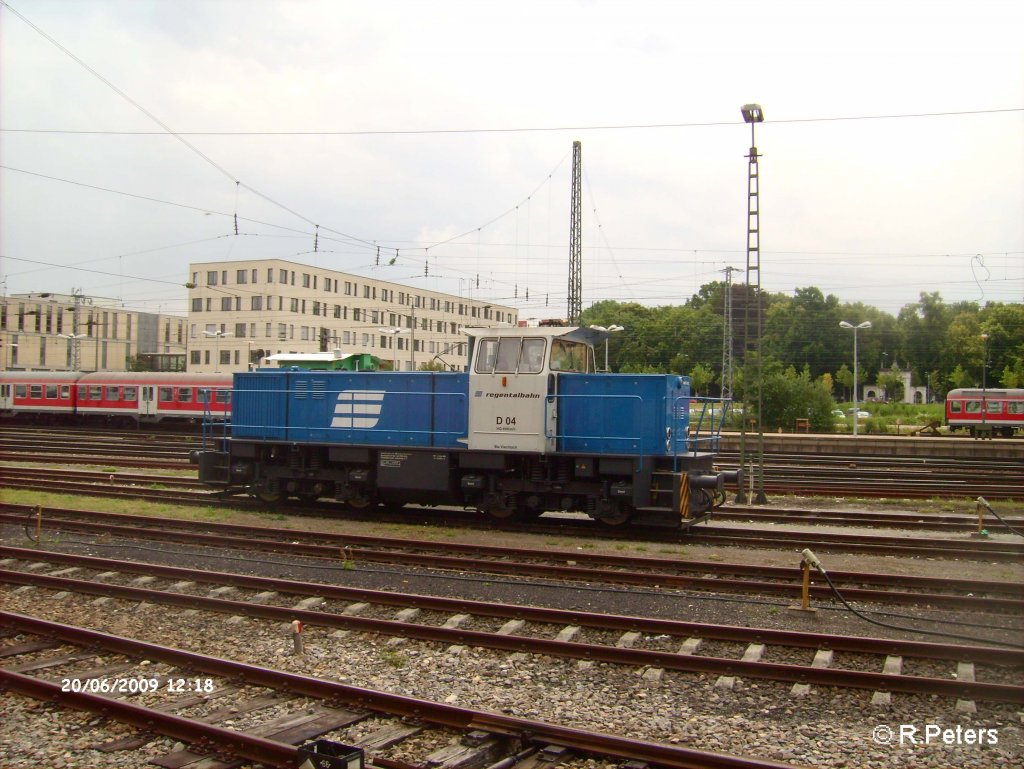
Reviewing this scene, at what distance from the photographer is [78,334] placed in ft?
180

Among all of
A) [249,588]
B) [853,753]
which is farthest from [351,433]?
[853,753]

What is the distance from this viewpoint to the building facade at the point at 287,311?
56594 mm

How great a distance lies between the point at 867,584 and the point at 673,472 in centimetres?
376

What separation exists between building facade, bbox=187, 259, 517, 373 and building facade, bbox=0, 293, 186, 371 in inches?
170

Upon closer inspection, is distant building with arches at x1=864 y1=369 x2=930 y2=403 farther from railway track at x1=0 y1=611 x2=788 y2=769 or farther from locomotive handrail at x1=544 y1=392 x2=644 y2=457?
railway track at x1=0 y1=611 x2=788 y2=769

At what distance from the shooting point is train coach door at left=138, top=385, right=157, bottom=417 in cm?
4106

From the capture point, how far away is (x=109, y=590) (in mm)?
10031

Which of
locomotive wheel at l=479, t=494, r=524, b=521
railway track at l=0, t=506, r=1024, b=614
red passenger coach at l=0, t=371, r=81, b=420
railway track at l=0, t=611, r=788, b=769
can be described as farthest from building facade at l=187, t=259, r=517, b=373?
railway track at l=0, t=611, r=788, b=769

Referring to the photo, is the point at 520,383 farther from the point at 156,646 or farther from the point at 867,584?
the point at 156,646

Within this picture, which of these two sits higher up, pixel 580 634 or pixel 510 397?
pixel 510 397

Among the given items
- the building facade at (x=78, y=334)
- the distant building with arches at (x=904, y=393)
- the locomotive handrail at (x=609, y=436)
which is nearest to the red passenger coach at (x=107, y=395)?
the building facade at (x=78, y=334)

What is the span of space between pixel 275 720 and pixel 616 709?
2.72 m

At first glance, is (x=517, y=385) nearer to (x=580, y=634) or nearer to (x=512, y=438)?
(x=512, y=438)

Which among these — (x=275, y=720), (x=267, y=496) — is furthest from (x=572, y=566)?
(x=267, y=496)
